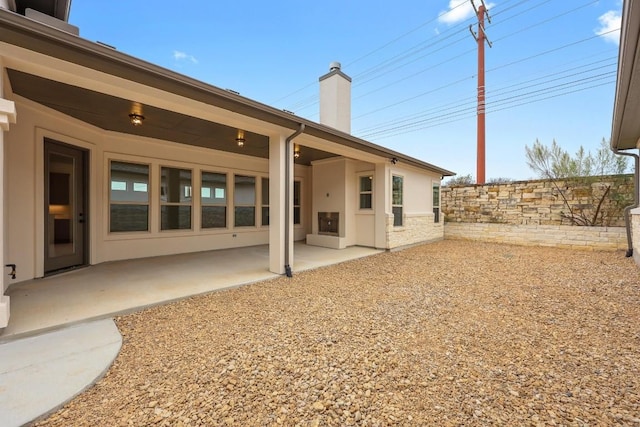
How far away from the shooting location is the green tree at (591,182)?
7.77 m

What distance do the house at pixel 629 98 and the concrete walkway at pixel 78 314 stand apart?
16.7 ft

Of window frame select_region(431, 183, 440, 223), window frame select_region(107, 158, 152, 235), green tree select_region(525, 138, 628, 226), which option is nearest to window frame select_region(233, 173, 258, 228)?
window frame select_region(107, 158, 152, 235)

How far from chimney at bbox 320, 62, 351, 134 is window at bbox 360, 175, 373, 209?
160cm

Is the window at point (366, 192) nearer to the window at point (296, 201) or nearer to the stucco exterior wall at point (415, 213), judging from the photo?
the stucco exterior wall at point (415, 213)

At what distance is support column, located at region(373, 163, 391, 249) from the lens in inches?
300

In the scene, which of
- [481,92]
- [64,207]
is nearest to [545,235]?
[481,92]

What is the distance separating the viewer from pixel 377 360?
7.38ft

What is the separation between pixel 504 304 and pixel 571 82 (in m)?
11.9

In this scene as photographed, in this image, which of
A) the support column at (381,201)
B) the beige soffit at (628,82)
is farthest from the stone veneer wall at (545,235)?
the support column at (381,201)

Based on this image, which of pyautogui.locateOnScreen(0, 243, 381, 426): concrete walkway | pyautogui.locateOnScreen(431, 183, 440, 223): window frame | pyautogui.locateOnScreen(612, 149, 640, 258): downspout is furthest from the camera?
pyautogui.locateOnScreen(431, 183, 440, 223): window frame

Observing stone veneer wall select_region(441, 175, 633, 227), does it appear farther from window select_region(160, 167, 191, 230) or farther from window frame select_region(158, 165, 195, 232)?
window select_region(160, 167, 191, 230)

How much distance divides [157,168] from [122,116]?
1.94 m

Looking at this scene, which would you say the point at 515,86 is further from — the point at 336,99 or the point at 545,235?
the point at 336,99

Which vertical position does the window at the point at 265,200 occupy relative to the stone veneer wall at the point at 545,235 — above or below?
above
